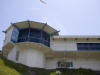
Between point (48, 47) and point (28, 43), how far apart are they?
417cm

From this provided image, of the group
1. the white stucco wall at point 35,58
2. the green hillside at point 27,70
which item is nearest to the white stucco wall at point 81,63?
the white stucco wall at point 35,58

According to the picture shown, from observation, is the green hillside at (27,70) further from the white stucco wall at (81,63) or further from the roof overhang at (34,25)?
the roof overhang at (34,25)

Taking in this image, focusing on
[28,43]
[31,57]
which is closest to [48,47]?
[31,57]

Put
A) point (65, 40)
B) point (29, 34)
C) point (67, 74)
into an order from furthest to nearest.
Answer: point (65, 40) < point (29, 34) < point (67, 74)

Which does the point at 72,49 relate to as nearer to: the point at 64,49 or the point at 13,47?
the point at 64,49

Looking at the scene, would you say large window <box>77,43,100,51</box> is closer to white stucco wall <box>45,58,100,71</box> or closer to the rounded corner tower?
white stucco wall <box>45,58,100,71</box>

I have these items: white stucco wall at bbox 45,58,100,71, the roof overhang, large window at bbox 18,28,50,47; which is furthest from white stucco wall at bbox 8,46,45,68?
the roof overhang

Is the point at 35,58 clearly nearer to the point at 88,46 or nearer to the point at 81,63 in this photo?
the point at 81,63

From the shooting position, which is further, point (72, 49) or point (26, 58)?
point (72, 49)

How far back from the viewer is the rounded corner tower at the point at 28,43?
28.9 meters

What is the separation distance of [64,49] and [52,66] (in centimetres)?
429

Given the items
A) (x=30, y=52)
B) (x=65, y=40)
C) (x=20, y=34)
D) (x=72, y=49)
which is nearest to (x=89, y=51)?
(x=72, y=49)

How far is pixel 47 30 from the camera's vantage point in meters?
32.3

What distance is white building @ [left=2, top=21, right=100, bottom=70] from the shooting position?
29484 mm
